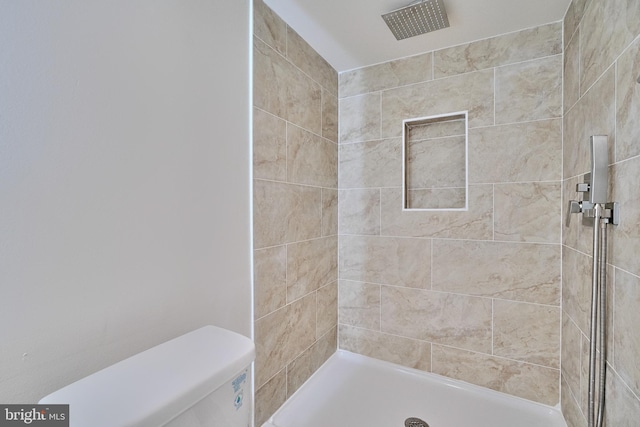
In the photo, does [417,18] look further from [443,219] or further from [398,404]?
[398,404]

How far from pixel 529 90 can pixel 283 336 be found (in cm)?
187

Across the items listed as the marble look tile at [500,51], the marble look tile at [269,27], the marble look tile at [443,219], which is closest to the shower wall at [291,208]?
the marble look tile at [269,27]

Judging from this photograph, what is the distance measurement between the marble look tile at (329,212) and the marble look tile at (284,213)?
57mm

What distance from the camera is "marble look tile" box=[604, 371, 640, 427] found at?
79 cm

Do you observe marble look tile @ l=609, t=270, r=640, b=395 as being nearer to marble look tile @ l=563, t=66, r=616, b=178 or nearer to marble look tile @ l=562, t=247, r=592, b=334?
marble look tile @ l=562, t=247, r=592, b=334

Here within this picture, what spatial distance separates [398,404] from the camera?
61.3 inches

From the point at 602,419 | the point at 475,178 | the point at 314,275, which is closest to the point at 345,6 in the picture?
the point at 475,178

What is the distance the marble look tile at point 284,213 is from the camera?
4.36ft

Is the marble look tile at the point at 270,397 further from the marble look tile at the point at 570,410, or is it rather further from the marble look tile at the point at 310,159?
the marble look tile at the point at 570,410

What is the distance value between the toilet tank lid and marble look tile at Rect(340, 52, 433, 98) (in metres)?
1.74

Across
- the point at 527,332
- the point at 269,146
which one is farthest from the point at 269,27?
the point at 527,332

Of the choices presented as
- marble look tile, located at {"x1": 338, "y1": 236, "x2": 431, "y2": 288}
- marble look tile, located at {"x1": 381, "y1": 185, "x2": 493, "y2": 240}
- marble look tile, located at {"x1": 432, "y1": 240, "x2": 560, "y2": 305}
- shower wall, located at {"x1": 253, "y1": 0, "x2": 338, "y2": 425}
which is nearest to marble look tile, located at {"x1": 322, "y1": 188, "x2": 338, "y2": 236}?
shower wall, located at {"x1": 253, "y1": 0, "x2": 338, "y2": 425}

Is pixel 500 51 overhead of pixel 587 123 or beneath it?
overhead

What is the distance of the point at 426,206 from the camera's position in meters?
1.85
